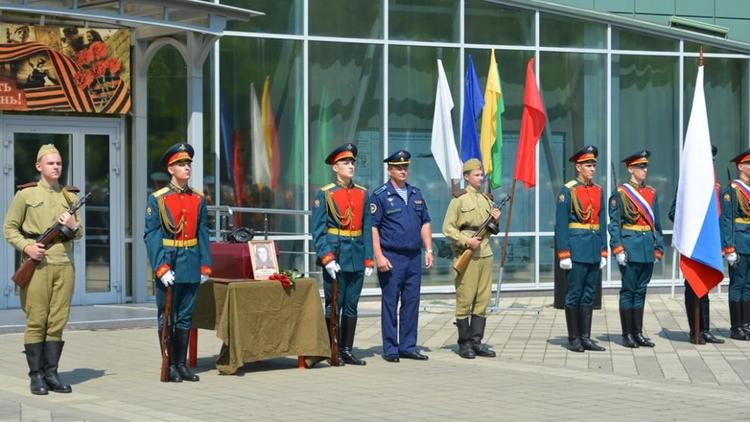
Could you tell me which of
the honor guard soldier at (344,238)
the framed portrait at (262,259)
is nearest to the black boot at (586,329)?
the honor guard soldier at (344,238)

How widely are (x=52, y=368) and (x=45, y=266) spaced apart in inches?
30.3

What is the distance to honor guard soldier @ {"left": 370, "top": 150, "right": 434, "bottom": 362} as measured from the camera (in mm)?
13117

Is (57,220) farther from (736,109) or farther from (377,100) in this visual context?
(736,109)

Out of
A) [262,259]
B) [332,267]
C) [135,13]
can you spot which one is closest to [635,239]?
[332,267]

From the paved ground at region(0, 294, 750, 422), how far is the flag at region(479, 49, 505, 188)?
345cm

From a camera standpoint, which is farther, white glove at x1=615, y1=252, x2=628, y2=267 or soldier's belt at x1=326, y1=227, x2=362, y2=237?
white glove at x1=615, y1=252, x2=628, y2=267

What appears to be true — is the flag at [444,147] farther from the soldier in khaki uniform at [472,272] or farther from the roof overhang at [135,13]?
the soldier in khaki uniform at [472,272]

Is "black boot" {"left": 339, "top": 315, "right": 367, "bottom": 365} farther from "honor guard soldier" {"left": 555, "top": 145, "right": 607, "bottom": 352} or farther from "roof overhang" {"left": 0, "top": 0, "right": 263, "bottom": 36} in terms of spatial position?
"roof overhang" {"left": 0, "top": 0, "right": 263, "bottom": 36}

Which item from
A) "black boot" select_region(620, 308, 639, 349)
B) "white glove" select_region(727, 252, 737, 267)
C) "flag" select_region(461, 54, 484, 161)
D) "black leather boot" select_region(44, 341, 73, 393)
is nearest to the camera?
"black leather boot" select_region(44, 341, 73, 393)

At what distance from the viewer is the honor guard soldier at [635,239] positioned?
558 inches

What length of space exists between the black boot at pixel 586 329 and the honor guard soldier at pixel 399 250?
1745mm

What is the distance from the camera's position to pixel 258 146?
1956cm

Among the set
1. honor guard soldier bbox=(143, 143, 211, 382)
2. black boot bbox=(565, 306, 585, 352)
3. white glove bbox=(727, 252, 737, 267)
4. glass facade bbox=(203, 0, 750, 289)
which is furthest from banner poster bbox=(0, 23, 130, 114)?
white glove bbox=(727, 252, 737, 267)

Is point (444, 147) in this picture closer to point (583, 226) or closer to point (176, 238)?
point (583, 226)
